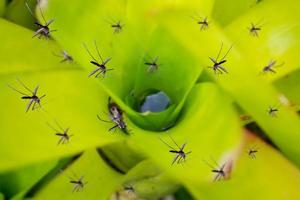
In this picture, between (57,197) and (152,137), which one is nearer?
(152,137)

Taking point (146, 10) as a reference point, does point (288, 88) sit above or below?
below

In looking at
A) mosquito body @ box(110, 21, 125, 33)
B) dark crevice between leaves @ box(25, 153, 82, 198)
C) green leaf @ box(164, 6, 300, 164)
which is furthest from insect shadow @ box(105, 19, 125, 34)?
dark crevice between leaves @ box(25, 153, 82, 198)

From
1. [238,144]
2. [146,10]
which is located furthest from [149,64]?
[238,144]

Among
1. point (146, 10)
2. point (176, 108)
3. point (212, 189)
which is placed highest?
point (146, 10)

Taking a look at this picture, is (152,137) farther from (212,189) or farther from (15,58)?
(15,58)

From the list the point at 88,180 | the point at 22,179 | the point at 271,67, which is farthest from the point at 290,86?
the point at 22,179

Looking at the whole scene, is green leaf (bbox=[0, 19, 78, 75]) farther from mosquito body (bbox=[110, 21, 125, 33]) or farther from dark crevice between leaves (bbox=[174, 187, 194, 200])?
dark crevice between leaves (bbox=[174, 187, 194, 200])
